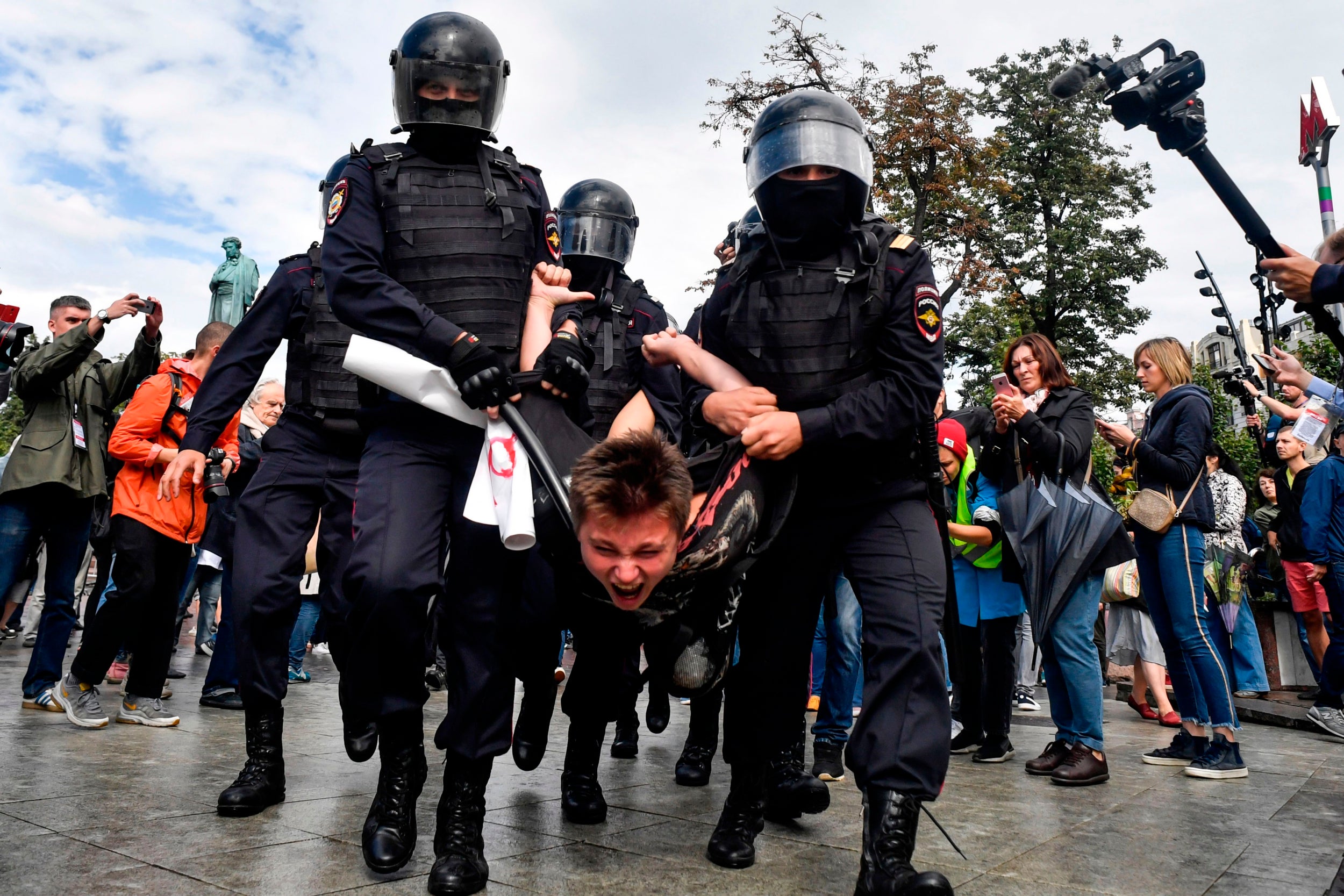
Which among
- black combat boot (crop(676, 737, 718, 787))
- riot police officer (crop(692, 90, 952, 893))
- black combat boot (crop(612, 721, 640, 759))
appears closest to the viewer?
riot police officer (crop(692, 90, 952, 893))

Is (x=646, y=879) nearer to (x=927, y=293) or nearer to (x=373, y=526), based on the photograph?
(x=373, y=526)

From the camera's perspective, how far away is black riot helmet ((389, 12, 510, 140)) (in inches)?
128

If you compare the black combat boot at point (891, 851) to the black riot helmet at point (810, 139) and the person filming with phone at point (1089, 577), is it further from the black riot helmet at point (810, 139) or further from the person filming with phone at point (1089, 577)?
the person filming with phone at point (1089, 577)

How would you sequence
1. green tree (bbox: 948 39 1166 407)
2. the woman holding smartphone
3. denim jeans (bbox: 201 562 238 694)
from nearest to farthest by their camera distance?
the woman holding smartphone
denim jeans (bbox: 201 562 238 694)
green tree (bbox: 948 39 1166 407)

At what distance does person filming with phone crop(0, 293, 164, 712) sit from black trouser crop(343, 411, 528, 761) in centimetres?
298

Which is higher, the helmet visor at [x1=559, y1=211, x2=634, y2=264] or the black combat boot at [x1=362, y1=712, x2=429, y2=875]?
the helmet visor at [x1=559, y1=211, x2=634, y2=264]

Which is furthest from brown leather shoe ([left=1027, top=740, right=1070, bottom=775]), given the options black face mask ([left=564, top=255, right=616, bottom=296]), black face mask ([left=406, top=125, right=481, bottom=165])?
black face mask ([left=406, top=125, right=481, bottom=165])

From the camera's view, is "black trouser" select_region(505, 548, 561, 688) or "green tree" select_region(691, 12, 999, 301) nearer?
"black trouser" select_region(505, 548, 561, 688)

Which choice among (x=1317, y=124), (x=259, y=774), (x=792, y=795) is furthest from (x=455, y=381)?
(x=1317, y=124)

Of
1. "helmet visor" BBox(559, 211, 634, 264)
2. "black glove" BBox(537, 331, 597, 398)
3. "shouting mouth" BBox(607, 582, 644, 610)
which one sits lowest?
"shouting mouth" BBox(607, 582, 644, 610)

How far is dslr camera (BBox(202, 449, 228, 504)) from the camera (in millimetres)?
5391

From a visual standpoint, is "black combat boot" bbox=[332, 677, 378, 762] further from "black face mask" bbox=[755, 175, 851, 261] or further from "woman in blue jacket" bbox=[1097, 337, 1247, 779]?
"woman in blue jacket" bbox=[1097, 337, 1247, 779]

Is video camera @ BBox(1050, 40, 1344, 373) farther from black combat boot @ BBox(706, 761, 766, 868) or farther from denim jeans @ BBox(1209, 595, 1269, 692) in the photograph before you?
denim jeans @ BBox(1209, 595, 1269, 692)

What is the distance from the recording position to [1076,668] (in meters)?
4.72
